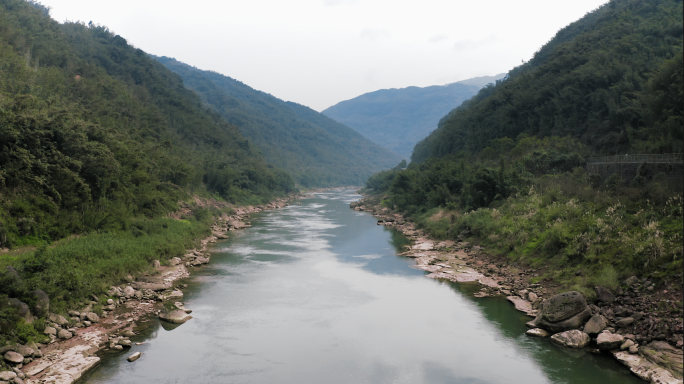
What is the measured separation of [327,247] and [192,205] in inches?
555

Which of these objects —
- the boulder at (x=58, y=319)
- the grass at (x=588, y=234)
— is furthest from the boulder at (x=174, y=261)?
the grass at (x=588, y=234)

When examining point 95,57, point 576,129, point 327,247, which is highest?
point 95,57

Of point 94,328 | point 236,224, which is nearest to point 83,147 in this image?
point 94,328

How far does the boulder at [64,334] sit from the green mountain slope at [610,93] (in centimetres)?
2651

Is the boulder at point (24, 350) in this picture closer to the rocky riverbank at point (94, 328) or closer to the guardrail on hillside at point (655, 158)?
the rocky riverbank at point (94, 328)

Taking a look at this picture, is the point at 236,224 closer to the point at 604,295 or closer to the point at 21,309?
the point at 21,309

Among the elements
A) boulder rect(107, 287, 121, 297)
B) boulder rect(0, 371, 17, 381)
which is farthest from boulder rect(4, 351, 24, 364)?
boulder rect(107, 287, 121, 297)

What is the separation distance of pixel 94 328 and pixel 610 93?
145 feet

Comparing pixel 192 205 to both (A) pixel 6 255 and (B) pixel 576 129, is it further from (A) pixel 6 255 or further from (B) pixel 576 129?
(B) pixel 576 129

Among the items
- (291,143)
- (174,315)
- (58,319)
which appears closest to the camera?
(58,319)

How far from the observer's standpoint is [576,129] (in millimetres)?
45125

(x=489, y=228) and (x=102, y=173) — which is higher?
(x=102, y=173)

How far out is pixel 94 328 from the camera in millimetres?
15125

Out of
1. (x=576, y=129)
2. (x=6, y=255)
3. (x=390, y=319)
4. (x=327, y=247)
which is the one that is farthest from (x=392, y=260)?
(x=576, y=129)
